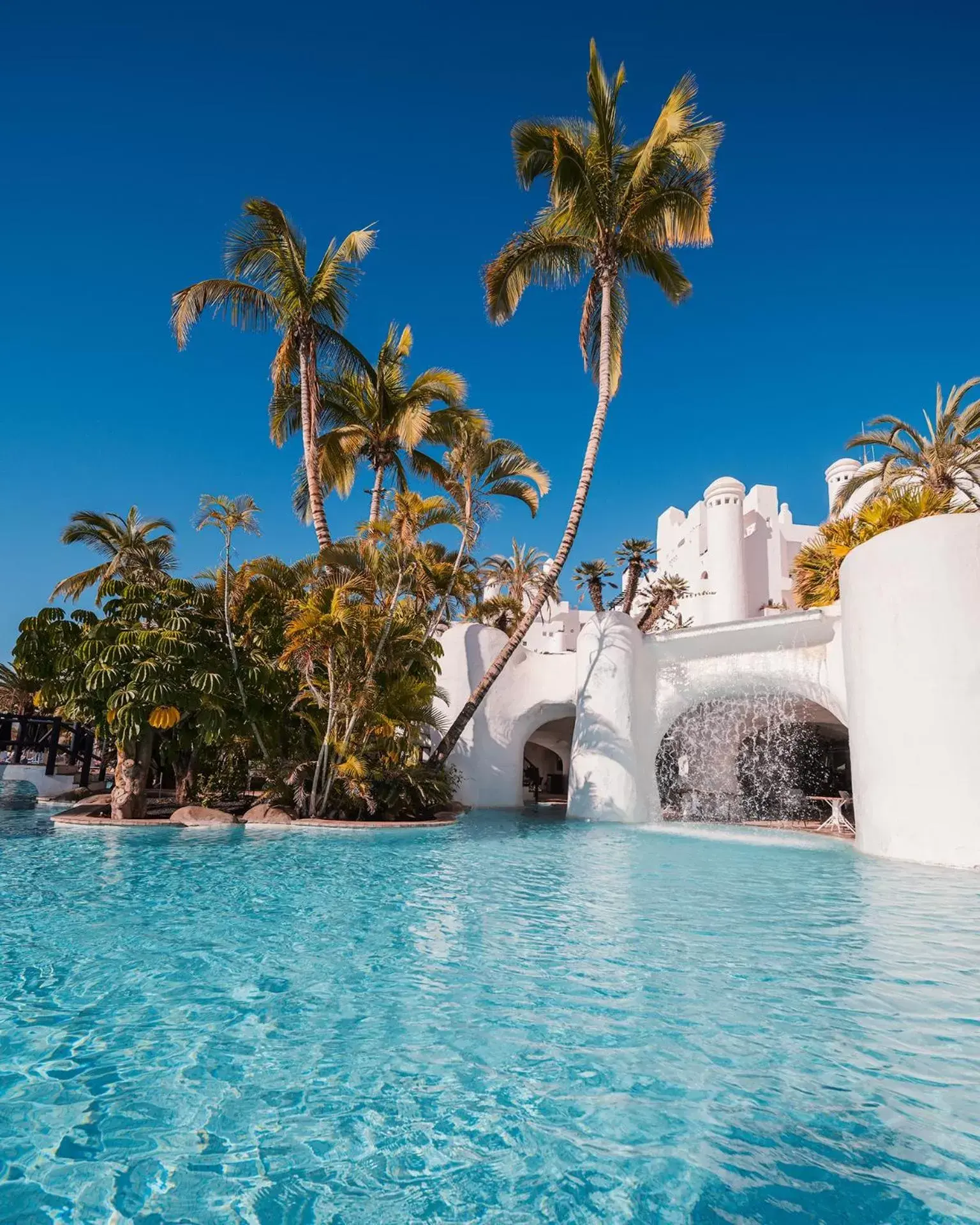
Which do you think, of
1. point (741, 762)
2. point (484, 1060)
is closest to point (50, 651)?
Result: point (484, 1060)

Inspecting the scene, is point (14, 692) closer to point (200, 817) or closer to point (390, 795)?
point (200, 817)

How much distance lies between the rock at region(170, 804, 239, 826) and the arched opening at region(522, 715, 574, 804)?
1143cm

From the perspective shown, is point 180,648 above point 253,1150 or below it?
above

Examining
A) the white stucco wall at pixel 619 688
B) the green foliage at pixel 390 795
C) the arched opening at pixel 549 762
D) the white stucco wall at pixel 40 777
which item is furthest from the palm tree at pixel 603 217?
the white stucco wall at pixel 40 777

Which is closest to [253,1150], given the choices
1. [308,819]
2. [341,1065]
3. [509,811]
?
[341,1065]

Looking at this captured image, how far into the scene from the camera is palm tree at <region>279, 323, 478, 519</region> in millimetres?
17938

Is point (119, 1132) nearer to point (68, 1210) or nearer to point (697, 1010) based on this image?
point (68, 1210)

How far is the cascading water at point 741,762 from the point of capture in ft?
62.7

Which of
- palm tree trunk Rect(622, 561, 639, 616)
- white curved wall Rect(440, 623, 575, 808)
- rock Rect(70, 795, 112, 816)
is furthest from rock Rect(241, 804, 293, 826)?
palm tree trunk Rect(622, 561, 639, 616)

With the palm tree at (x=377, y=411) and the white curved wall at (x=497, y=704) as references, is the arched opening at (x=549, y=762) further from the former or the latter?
the palm tree at (x=377, y=411)

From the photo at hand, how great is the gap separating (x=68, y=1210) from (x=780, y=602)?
3205cm

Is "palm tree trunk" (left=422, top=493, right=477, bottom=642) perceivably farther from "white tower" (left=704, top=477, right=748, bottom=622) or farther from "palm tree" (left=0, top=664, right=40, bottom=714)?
"palm tree" (left=0, top=664, right=40, bottom=714)

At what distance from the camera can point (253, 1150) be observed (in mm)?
2537

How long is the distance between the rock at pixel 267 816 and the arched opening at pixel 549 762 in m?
10.7
